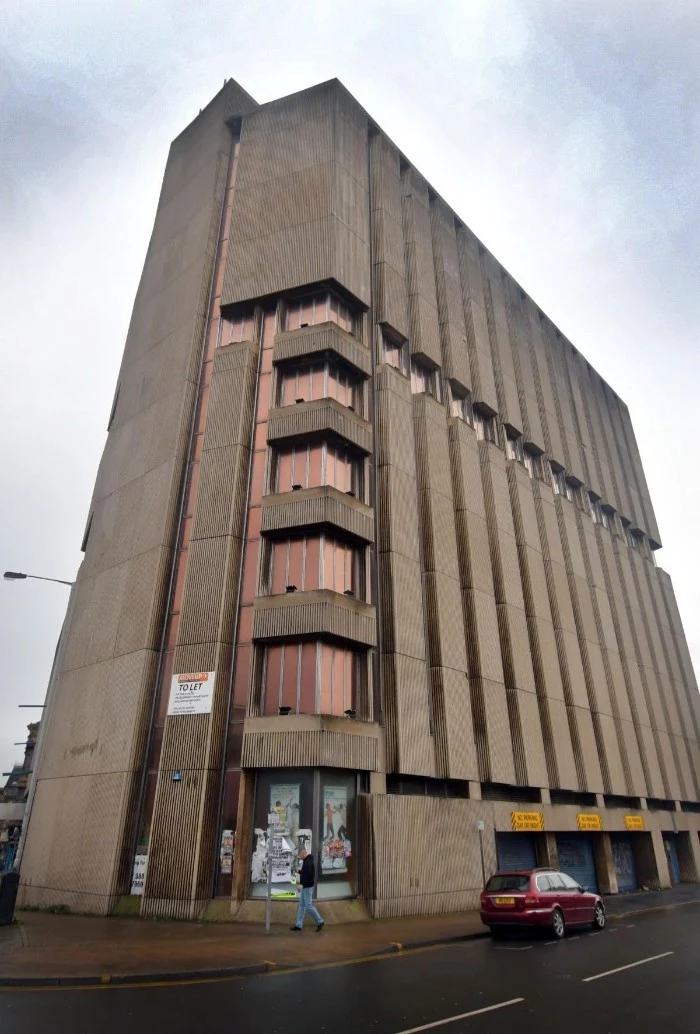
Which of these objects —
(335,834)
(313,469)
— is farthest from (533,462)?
(335,834)

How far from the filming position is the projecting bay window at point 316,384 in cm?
2603

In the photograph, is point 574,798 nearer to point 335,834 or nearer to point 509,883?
point 335,834

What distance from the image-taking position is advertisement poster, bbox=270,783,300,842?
18641mm

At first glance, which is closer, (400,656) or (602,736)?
(400,656)

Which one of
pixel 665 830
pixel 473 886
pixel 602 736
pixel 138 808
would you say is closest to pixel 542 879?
pixel 473 886

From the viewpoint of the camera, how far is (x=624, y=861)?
34625 mm

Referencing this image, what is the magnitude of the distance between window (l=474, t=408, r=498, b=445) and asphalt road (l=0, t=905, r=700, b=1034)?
27.0 meters

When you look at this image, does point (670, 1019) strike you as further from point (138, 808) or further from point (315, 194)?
point (315, 194)

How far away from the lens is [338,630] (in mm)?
21234

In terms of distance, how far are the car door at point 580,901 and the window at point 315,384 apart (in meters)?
17.9

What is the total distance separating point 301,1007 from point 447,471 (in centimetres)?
2366

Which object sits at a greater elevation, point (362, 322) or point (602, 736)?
point (362, 322)

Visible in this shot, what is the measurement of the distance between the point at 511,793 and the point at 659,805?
17583 millimetres

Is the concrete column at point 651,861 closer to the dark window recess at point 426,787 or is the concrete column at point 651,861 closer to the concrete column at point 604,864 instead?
the concrete column at point 604,864
